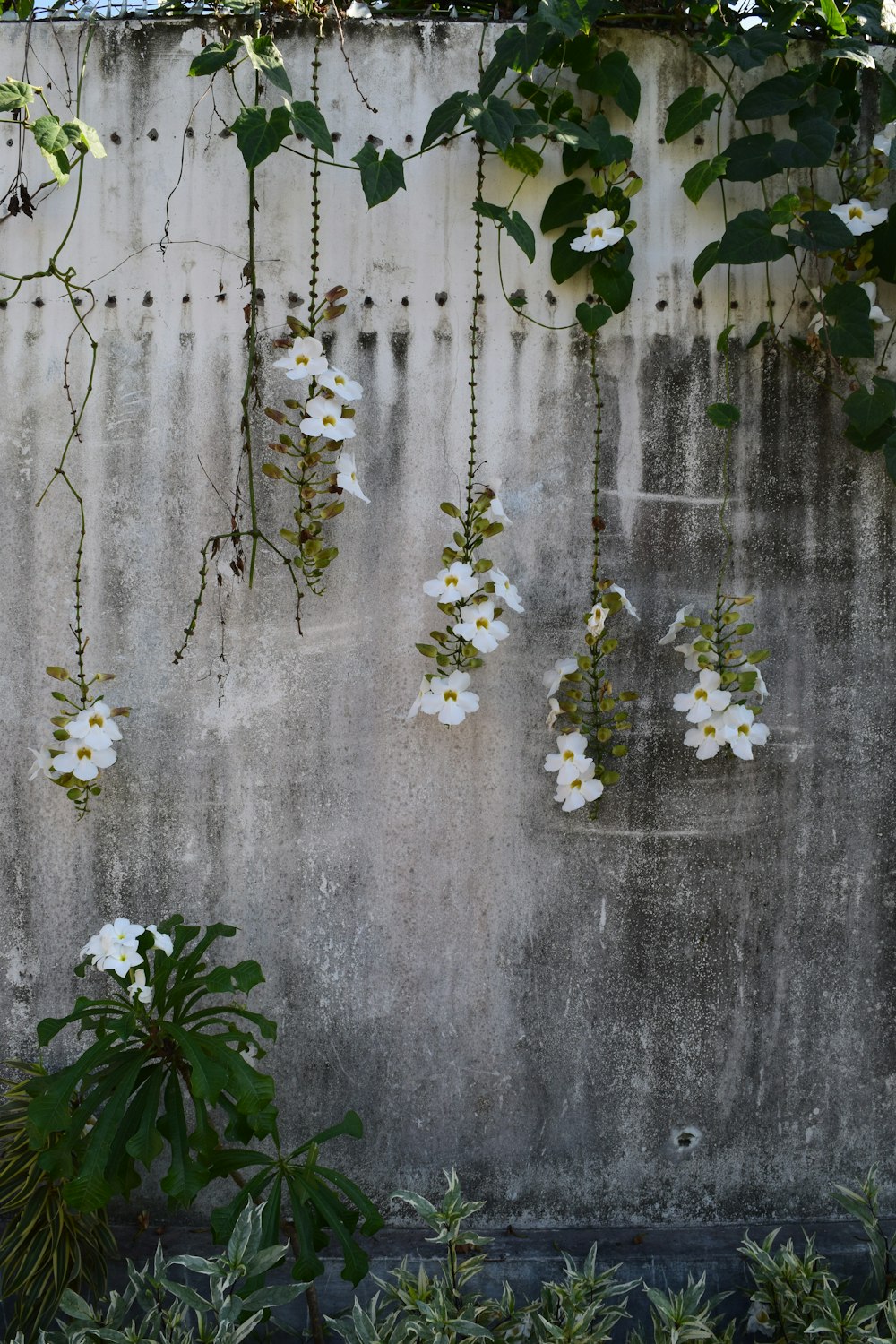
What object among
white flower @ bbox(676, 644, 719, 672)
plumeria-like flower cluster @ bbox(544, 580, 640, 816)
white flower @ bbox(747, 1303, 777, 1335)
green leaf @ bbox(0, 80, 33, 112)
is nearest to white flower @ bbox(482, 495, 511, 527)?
plumeria-like flower cluster @ bbox(544, 580, 640, 816)

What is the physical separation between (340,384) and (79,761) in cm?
103

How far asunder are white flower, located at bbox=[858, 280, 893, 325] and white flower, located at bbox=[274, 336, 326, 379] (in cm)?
130

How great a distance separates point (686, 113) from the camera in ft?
8.50

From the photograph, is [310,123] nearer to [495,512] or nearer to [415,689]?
[495,512]

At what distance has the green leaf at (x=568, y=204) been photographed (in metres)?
2.63

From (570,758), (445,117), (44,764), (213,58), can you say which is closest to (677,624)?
(570,758)

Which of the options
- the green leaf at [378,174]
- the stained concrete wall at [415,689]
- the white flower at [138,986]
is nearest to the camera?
the white flower at [138,986]

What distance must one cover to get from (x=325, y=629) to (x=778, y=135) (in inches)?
63.9

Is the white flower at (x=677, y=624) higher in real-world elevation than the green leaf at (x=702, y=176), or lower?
lower

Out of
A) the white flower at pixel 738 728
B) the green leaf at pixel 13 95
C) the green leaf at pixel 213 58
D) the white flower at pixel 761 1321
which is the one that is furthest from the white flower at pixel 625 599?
the green leaf at pixel 13 95

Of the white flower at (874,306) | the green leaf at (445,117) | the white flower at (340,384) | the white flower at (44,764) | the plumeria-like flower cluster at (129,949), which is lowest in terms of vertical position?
the plumeria-like flower cluster at (129,949)

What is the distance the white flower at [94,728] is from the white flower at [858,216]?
202 cm

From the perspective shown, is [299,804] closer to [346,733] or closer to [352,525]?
[346,733]

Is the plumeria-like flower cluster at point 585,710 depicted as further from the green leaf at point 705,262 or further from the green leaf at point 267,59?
the green leaf at point 267,59
